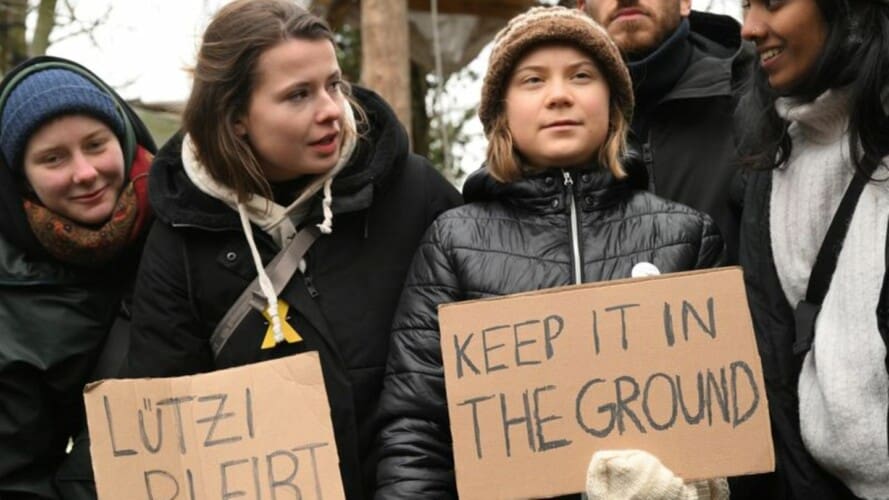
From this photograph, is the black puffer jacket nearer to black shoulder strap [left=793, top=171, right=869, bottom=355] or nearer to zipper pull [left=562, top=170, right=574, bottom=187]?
zipper pull [left=562, top=170, right=574, bottom=187]

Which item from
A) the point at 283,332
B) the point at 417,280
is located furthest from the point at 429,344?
the point at 283,332

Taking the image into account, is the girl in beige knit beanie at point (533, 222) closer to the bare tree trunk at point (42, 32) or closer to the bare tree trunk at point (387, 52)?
the bare tree trunk at point (387, 52)

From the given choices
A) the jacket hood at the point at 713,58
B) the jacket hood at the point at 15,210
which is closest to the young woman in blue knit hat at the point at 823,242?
the jacket hood at the point at 713,58

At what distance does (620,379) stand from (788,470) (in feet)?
1.51

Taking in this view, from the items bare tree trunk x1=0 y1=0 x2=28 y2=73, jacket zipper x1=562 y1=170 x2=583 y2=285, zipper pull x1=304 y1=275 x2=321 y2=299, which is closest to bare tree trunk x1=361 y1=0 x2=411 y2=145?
bare tree trunk x1=0 y1=0 x2=28 y2=73

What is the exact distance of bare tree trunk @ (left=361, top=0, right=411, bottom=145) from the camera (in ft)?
→ 24.0

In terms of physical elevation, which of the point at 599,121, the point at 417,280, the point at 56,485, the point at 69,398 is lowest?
the point at 56,485

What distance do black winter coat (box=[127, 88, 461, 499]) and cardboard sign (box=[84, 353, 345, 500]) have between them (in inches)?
12.0

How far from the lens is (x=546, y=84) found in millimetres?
2781

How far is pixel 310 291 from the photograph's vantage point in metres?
2.96

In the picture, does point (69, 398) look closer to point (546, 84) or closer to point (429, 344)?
point (429, 344)

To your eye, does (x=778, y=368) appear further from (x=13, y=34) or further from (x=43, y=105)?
(x=13, y=34)

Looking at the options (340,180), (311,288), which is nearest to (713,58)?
(340,180)

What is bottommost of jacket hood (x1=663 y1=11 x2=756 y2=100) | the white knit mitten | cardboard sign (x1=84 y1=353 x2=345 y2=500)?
the white knit mitten
